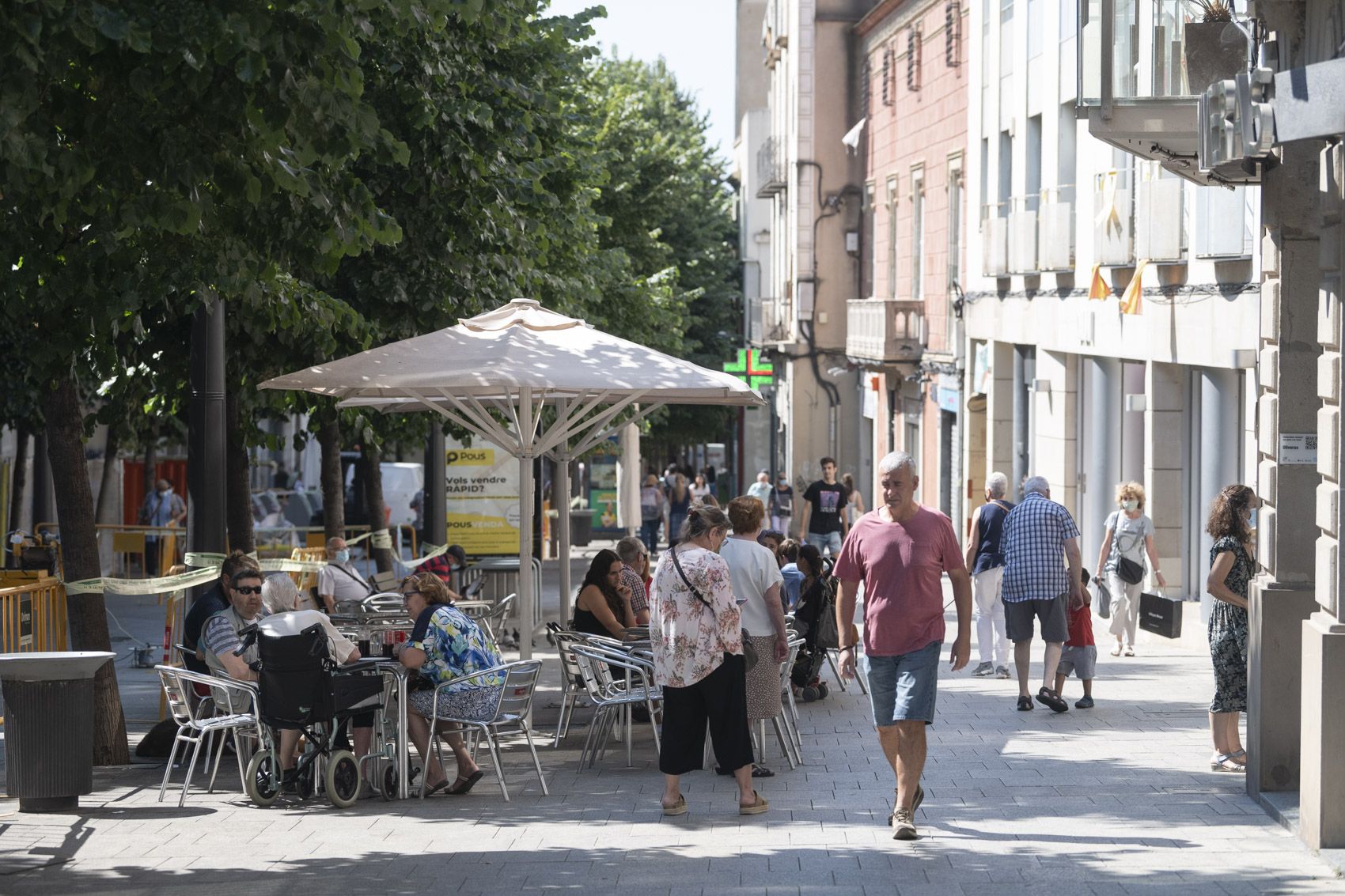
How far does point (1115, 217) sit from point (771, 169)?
31.0 meters

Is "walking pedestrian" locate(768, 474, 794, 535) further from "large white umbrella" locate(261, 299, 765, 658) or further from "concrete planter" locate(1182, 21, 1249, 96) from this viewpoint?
"concrete planter" locate(1182, 21, 1249, 96)

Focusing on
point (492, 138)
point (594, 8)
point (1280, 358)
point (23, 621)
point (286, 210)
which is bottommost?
point (23, 621)

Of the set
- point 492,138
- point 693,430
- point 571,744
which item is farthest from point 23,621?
point 693,430

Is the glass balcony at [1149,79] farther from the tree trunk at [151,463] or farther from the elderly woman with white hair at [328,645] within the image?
the tree trunk at [151,463]

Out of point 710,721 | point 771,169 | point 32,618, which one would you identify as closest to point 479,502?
point 32,618

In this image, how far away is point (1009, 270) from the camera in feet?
86.6

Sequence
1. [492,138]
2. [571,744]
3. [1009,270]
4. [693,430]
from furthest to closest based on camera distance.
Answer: [693,430]
[1009,270]
[492,138]
[571,744]

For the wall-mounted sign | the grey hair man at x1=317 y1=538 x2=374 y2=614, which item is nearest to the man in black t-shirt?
the grey hair man at x1=317 y1=538 x2=374 y2=614

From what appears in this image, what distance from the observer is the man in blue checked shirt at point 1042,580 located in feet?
42.5

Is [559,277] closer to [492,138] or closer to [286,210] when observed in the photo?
[492,138]

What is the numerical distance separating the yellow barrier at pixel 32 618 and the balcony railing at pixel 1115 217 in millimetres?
12553

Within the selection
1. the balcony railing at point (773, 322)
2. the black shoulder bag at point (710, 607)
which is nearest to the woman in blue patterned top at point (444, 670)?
the black shoulder bag at point (710, 607)

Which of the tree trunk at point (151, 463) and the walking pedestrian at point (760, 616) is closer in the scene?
the walking pedestrian at point (760, 616)

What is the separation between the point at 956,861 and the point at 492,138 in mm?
8529
